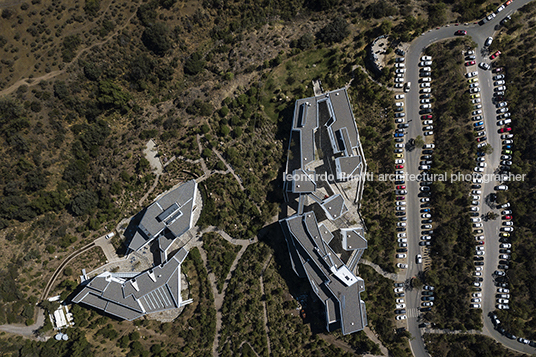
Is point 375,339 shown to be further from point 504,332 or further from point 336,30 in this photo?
point 336,30

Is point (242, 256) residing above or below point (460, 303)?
above

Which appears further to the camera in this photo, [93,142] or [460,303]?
[93,142]

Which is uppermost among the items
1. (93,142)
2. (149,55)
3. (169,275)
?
(149,55)

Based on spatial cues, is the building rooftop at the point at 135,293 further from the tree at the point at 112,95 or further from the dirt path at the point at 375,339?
the dirt path at the point at 375,339

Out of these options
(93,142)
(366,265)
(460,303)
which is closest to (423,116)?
(366,265)

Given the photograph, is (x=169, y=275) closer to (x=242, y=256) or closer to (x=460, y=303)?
(x=242, y=256)

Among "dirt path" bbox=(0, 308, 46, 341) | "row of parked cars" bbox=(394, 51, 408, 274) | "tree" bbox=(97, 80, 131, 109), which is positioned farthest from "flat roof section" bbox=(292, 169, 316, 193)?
"dirt path" bbox=(0, 308, 46, 341)

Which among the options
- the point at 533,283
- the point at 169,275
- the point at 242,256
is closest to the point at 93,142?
the point at 169,275
